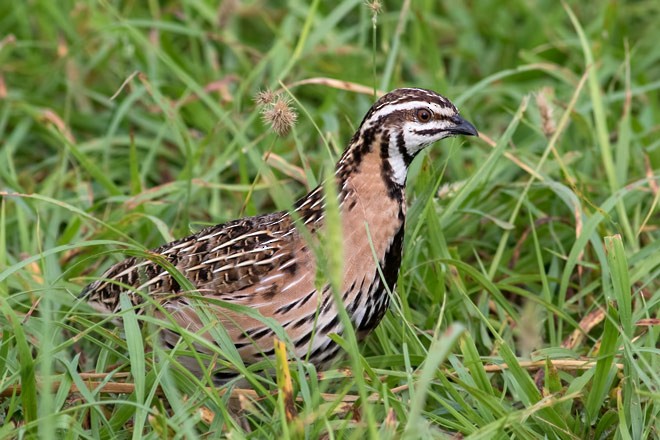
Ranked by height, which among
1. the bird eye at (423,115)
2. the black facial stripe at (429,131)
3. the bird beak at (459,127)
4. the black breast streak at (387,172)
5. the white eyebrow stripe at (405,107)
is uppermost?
the white eyebrow stripe at (405,107)

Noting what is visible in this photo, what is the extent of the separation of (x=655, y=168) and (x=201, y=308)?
110 inches

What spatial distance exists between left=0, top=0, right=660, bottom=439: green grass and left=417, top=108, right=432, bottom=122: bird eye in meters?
0.42

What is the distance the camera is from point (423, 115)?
154 inches

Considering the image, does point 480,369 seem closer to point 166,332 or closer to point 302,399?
point 302,399

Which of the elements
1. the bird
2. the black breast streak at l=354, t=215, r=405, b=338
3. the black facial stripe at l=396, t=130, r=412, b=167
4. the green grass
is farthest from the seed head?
the black breast streak at l=354, t=215, r=405, b=338

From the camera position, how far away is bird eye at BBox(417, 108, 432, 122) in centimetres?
392

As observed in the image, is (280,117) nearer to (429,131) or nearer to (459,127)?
(429,131)

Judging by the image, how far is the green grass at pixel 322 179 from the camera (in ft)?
11.9

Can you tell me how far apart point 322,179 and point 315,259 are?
35.0 inches

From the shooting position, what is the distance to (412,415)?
113 inches

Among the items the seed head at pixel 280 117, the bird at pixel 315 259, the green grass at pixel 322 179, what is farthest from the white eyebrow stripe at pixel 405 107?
the green grass at pixel 322 179

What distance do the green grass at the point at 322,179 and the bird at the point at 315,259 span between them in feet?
0.46

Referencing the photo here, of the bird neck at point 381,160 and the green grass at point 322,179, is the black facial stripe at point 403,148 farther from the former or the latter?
the green grass at point 322,179

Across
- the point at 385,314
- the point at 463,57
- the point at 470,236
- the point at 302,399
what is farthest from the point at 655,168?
the point at 302,399
